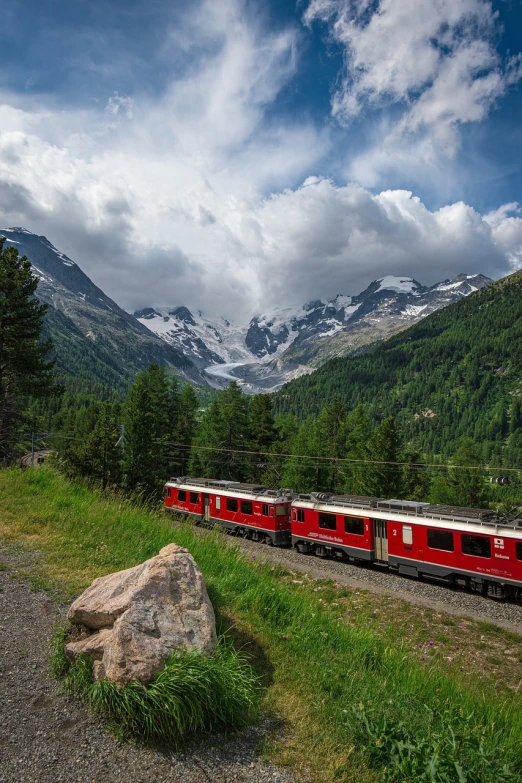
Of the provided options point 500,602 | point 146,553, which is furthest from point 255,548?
point 146,553

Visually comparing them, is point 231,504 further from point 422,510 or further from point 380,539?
point 422,510

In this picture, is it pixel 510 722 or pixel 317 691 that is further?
pixel 317 691

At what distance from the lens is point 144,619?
525 cm

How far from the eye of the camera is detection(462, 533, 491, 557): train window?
56.9ft

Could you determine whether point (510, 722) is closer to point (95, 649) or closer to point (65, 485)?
point (95, 649)

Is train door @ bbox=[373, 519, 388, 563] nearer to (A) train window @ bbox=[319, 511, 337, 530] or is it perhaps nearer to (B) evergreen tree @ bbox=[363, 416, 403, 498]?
(A) train window @ bbox=[319, 511, 337, 530]

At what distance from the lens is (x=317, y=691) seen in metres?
5.62

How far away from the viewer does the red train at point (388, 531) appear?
17.2 m

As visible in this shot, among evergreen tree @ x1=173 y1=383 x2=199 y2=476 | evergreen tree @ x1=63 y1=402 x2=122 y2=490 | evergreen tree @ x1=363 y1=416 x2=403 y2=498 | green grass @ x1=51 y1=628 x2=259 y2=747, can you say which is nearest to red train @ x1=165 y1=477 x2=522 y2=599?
evergreen tree @ x1=63 y1=402 x2=122 y2=490

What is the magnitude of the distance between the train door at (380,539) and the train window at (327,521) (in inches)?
95.5

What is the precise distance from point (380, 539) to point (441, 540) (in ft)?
10.3

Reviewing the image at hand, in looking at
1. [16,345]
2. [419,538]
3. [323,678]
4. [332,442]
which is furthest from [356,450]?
[323,678]

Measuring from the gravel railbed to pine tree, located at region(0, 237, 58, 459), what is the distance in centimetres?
1784

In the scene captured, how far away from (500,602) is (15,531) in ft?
57.0
